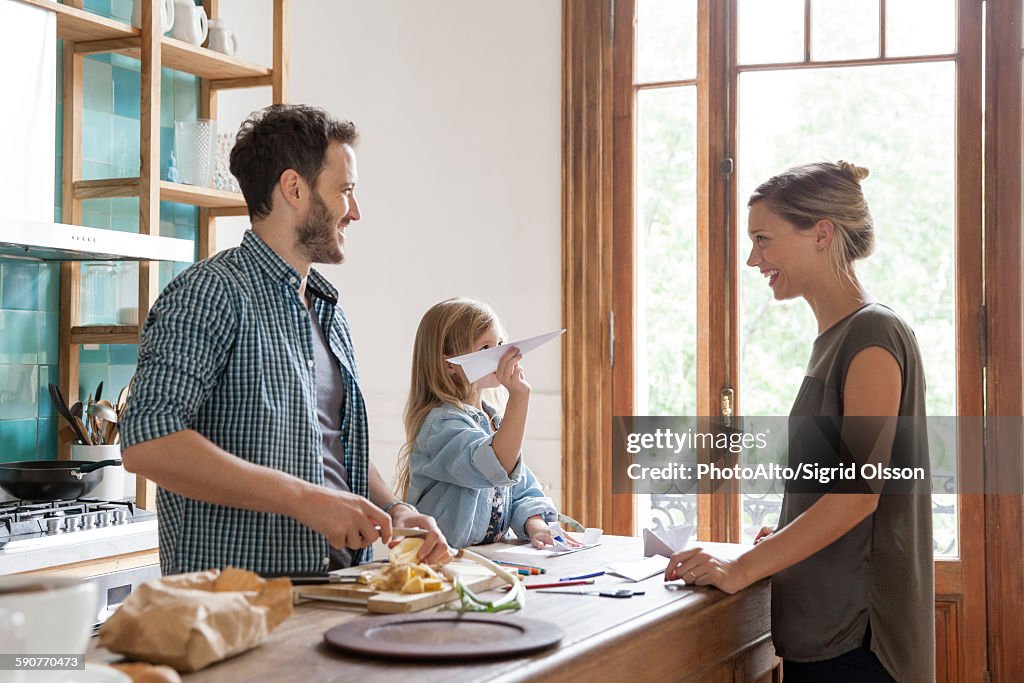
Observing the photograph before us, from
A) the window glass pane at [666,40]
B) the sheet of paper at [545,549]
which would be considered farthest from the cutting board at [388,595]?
the window glass pane at [666,40]

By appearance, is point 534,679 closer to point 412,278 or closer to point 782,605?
point 782,605

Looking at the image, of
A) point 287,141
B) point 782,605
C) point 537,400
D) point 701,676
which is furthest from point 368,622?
point 537,400

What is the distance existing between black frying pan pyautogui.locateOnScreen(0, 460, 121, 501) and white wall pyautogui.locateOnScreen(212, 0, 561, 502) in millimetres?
1149

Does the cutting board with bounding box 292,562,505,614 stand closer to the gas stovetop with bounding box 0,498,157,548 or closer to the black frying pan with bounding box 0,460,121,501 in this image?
the gas stovetop with bounding box 0,498,157,548

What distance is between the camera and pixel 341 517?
153 centimetres

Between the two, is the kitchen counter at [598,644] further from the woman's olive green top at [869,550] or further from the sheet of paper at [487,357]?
the sheet of paper at [487,357]

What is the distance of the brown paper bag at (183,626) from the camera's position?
3.75 ft

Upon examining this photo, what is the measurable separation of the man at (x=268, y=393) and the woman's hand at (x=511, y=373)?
0.36 metres

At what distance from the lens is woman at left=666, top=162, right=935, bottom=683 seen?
67.8 inches

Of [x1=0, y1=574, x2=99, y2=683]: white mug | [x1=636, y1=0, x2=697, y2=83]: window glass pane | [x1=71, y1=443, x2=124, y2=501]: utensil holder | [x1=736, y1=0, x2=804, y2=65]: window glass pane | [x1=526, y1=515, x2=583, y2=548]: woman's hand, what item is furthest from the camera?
[x1=636, y1=0, x2=697, y2=83]: window glass pane

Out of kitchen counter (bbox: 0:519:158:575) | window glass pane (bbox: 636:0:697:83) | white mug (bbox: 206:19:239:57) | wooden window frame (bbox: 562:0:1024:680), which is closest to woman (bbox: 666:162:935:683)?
kitchen counter (bbox: 0:519:158:575)

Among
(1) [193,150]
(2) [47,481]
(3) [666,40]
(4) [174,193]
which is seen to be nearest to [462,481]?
(2) [47,481]

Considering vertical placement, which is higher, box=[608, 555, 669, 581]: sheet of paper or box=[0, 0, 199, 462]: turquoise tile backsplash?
box=[0, 0, 199, 462]: turquoise tile backsplash

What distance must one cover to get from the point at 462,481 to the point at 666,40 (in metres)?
2.22
